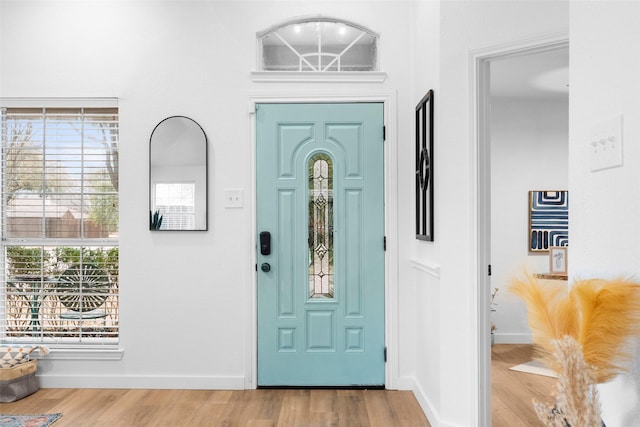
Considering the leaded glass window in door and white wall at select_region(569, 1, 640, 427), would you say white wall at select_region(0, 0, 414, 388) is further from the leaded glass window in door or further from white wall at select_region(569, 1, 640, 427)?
white wall at select_region(569, 1, 640, 427)

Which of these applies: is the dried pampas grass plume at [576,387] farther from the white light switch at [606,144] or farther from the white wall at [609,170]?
the white light switch at [606,144]

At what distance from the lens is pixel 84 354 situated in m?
3.57

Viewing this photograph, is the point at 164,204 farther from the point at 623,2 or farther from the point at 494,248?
the point at 494,248

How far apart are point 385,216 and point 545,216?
2449 millimetres

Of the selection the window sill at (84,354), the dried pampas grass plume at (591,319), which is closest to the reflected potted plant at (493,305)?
the window sill at (84,354)

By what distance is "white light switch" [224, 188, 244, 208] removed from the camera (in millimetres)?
3555

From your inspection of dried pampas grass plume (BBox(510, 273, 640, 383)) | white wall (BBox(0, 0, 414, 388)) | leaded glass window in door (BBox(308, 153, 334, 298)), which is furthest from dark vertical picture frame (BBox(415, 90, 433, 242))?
dried pampas grass plume (BBox(510, 273, 640, 383))

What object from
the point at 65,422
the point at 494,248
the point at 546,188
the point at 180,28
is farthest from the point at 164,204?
the point at 546,188

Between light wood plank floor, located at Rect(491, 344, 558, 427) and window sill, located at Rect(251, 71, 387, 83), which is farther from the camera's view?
window sill, located at Rect(251, 71, 387, 83)

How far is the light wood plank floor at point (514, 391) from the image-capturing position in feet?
10.3

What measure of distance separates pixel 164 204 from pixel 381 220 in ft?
4.87

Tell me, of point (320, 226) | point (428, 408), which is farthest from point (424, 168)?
point (428, 408)

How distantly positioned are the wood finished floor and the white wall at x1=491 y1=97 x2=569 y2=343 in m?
1.59

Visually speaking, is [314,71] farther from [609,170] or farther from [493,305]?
[493,305]
